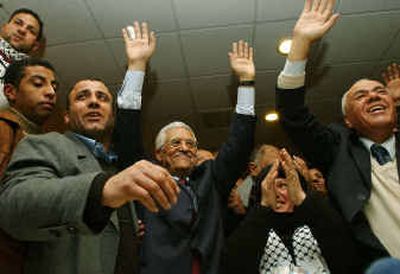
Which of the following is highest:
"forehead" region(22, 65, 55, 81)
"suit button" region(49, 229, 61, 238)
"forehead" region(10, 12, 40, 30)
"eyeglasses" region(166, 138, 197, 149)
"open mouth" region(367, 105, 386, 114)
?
"forehead" region(10, 12, 40, 30)

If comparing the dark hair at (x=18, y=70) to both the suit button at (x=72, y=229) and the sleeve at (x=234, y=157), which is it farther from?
the suit button at (x=72, y=229)

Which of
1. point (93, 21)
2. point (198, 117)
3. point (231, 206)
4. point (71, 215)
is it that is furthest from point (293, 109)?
point (198, 117)

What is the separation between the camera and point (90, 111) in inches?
71.4

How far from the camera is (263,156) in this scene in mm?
2943

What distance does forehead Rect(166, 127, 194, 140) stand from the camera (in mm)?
2238

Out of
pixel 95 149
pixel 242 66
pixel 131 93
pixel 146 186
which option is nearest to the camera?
pixel 146 186

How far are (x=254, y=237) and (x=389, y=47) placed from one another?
99.4 inches

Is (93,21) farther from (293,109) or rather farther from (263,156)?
(293,109)

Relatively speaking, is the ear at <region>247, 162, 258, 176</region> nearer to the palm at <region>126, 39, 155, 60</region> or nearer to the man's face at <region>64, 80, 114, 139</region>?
the palm at <region>126, 39, 155, 60</region>

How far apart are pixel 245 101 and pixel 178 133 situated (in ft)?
1.23

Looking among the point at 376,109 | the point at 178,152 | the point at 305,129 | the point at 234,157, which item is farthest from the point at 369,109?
the point at 178,152

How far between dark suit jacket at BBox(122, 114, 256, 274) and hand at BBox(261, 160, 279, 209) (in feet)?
0.39

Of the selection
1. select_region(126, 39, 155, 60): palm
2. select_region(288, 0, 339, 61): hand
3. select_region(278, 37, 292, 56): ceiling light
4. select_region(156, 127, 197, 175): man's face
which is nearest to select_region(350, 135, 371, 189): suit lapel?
select_region(288, 0, 339, 61): hand

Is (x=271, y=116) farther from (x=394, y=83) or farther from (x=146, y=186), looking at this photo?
(x=146, y=186)
